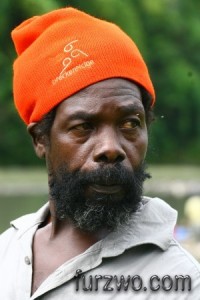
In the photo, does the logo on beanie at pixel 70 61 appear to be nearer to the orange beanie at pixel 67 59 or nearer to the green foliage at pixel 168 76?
the orange beanie at pixel 67 59

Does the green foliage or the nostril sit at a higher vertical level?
the nostril

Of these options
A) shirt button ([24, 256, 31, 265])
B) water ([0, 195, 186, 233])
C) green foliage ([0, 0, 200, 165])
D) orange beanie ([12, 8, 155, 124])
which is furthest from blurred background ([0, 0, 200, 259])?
shirt button ([24, 256, 31, 265])

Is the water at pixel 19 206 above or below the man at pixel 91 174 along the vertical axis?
below

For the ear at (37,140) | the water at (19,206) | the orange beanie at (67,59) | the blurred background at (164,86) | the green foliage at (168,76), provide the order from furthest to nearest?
the green foliage at (168,76) → the blurred background at (164,86) → the water at (19,206) → the ear at (37,140) → the orange beanie at (67,59)

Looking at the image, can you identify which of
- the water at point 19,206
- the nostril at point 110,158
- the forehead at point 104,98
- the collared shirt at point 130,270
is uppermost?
the forehead at point 104,98

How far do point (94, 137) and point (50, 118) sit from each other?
156 mm

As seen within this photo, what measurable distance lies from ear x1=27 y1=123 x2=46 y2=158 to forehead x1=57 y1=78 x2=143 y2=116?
0.13 m

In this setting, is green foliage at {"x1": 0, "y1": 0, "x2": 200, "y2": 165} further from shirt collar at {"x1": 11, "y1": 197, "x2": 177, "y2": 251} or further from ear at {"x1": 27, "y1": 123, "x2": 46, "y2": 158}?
shirt collar at {"x1": 11, "y1": 197, "x2": 177, "y2": 251}

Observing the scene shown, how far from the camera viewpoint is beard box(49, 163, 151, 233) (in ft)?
7.15

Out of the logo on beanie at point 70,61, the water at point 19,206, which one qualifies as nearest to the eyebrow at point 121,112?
the logo on beanie at point 70,61

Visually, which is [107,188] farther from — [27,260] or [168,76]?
[168,76]

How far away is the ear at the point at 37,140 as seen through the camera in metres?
2.41

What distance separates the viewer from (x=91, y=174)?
86.4 inches

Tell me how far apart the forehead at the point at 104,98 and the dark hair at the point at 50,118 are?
0.03 meters
